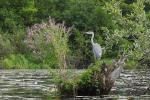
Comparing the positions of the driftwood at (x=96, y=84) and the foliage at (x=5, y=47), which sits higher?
the driftwood at (x=96, y=84)

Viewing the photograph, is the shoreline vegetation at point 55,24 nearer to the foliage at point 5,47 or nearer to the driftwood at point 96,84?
the foliage at point 5,47

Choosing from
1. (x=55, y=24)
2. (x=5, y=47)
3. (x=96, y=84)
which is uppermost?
(x=96, y=84)

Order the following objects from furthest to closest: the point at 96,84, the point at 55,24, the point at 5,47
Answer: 1. the point at 55,24
2. the point at 5,47
3. the point at 96,84

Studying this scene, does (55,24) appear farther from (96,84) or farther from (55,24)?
(96,84)

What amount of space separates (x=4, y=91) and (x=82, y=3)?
52718 millimetres

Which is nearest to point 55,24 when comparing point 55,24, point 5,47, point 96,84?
point 55,24

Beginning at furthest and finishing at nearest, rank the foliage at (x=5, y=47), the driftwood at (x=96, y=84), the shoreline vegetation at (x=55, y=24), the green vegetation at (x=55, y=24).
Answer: the foliage at (x=5, y=47)
the green vegetation at (x=55, y=24)
the shoreline vegetation at (x=55, y=24)
the driftwood at (x=96, y=84)

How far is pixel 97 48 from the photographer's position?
2856 cm

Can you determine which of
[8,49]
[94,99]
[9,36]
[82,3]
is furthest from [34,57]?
[94,99]

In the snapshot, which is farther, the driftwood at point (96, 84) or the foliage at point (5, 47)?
the foliage at point (5, 47)

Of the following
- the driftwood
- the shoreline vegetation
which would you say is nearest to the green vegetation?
the shoreline vegetation

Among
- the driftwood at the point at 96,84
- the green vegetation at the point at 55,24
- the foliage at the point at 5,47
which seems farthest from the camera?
the foliage at the point at 5,47

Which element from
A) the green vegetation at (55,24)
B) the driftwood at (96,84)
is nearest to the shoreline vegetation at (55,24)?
the green vegetation at (55,24)

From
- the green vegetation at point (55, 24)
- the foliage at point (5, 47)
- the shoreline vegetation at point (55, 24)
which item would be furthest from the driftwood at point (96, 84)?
the foliage at point (5, 47)
